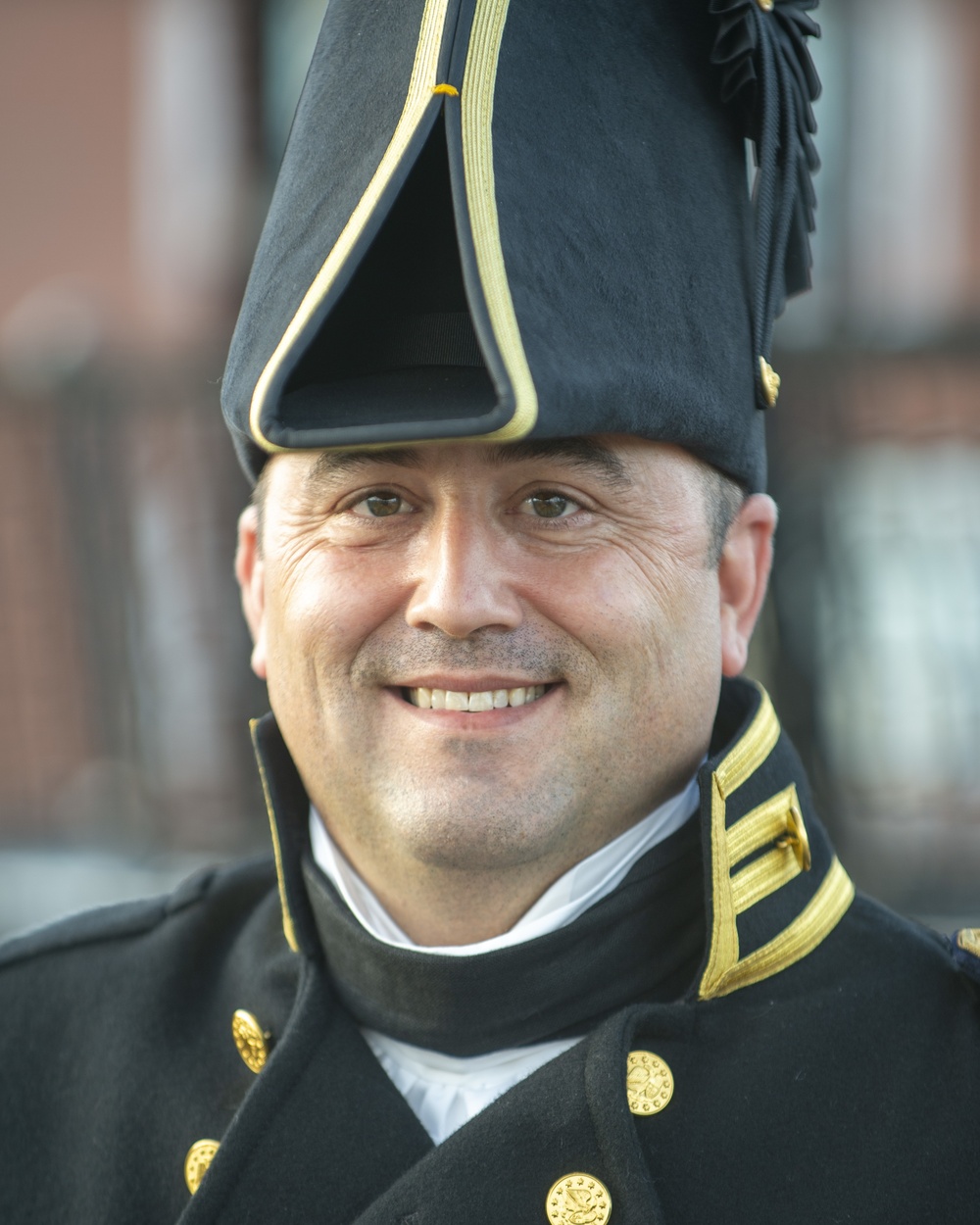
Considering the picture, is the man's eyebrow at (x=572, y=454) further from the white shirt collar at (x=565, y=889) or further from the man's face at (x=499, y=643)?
the white shirt collar at (x=565, y=889)

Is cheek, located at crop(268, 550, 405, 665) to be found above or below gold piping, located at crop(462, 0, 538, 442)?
below

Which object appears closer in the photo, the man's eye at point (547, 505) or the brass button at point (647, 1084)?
the brass button at point (647, 1084)

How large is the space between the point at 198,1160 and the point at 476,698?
846 mm

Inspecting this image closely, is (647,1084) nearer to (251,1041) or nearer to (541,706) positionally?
(541,706)

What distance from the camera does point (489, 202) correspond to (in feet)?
6.73

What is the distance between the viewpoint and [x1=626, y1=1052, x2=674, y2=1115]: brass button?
85.4 inches

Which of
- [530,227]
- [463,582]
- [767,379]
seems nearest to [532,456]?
[463,582]

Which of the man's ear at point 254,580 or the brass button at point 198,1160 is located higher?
the man's ear at point 254,580

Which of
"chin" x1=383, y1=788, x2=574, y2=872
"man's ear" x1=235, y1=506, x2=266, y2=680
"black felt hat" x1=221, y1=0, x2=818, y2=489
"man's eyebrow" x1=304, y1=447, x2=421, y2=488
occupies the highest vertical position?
"black felt hat" x1=221, y1=0, x2=818, y2=489

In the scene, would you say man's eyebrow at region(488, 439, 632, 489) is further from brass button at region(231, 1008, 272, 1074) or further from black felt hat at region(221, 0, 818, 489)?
brass button at region(231, 1008, 272, 1074)

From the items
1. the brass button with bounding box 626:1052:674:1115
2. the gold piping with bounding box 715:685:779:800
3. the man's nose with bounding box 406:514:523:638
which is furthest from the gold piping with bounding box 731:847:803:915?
the man's nose with bounding box 406:514:523:638

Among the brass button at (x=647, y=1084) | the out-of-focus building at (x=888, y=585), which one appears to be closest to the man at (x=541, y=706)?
the brass button at (x=647, y=1084)

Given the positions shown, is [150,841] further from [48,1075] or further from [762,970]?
[762,970]

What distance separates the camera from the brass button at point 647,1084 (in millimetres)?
2168
